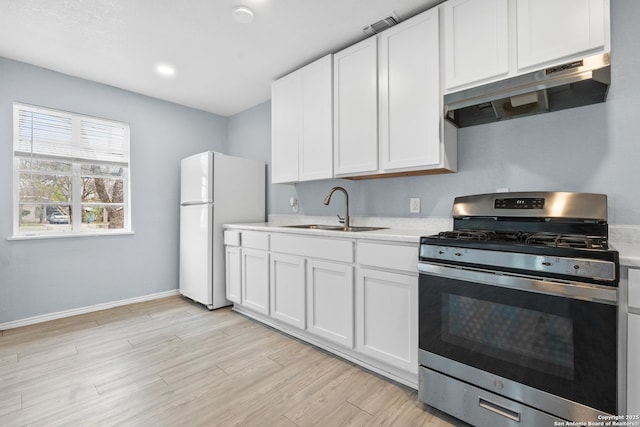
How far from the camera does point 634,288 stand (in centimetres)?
117

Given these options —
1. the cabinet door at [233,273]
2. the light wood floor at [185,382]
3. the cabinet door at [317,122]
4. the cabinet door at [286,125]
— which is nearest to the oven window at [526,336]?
the light wood floor at [185,382]

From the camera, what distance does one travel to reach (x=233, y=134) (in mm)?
4453

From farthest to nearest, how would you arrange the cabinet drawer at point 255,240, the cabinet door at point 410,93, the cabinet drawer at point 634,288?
the cabinet drawer at point 255,240
the cabinet door at point 410,93
the cabinet drawer at point 634,288

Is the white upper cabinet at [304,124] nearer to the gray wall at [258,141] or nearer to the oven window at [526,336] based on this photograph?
the gray wall at [258,141]

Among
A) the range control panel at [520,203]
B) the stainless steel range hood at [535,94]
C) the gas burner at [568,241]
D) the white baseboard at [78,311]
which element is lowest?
the white baseboard at [78,311]

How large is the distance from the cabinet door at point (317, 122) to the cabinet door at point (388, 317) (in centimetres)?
107

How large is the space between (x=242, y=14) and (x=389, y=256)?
1.96 meters

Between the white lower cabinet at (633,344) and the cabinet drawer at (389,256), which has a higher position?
the cabinet drawer at (389,256)

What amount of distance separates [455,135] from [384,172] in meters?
0.56

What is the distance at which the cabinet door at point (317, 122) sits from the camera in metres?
2.62

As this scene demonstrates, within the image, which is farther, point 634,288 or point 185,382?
point 185,382

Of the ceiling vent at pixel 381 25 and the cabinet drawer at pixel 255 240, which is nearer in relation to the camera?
the ceiling vent at pixel 381 25

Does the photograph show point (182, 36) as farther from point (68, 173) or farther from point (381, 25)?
point (68, 173)

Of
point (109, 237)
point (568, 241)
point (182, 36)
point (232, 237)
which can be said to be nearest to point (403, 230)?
point (568, 241)
